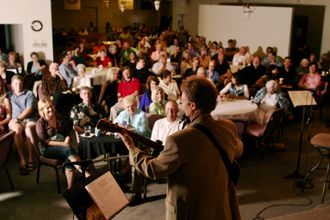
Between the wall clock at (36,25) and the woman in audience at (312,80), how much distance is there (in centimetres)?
605

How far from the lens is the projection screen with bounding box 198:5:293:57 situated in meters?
11.1

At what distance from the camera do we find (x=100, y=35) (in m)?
19.4

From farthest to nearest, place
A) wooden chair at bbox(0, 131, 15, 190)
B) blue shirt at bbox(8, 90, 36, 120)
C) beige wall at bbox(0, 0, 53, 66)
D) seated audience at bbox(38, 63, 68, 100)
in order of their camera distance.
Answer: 1. beige wall at bbox(0, 0, 53, 66)
2. seated audience at bbox(38, 63, 68, 100)
3. blue shirt at bbox(8, 90, 36, 120)
4. wooden chair at bbox(0, 131, 15, 190)

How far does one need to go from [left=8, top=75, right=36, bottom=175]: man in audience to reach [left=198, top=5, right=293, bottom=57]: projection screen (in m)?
7.29

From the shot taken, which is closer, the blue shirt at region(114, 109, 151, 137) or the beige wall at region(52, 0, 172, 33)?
the blue shirt at region(114, 109, 151, 137)

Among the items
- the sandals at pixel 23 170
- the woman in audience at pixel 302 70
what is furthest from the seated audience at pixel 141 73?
the woman in audience at pixel 302 70

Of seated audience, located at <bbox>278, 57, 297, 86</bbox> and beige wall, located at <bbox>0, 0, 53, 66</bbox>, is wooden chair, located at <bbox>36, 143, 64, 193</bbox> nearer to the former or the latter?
beige wall, located at <bbox>0, 0, 53, 66</bbox>

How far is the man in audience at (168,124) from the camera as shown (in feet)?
16.8

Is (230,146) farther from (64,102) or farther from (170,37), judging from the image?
(170,37)

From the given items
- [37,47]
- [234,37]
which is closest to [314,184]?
[37,47]

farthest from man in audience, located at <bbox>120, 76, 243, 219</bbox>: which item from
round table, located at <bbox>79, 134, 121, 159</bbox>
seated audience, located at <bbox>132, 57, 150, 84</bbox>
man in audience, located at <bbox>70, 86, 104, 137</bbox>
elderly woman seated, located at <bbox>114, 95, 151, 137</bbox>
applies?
seated audience, located at <bbox>132, 57, 150, 84</bbox>

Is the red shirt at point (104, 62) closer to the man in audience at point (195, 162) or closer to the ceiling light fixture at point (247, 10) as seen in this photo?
the ceiling light fixture at point (247, 10)

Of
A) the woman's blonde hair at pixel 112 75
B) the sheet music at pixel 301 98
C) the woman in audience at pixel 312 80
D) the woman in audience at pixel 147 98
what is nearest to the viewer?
the sheet music at pixel 301 98

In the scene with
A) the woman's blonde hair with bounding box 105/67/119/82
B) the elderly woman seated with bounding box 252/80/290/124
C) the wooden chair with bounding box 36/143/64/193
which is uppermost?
the woman's blonde hair with bounding box 105/67/119/82
